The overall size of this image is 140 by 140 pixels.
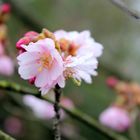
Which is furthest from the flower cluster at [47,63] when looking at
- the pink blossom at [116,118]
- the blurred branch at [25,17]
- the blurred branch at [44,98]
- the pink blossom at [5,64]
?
the blurred branch at [25,17]

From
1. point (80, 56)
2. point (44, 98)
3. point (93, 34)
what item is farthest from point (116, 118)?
point (93, 34)

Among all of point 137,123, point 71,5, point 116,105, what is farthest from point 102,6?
point 116,105

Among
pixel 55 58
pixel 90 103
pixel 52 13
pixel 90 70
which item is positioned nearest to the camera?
pixel 55 58

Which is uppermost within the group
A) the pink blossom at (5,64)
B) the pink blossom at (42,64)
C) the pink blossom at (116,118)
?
the pink blossom at (5,64)

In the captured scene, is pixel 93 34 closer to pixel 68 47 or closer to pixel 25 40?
pixel 68 47

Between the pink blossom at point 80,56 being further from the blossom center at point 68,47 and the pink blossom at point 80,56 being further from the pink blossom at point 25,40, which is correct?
the pink blossom at point 25,40

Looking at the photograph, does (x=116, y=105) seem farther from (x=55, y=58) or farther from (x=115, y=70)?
(x=55, y=58)
